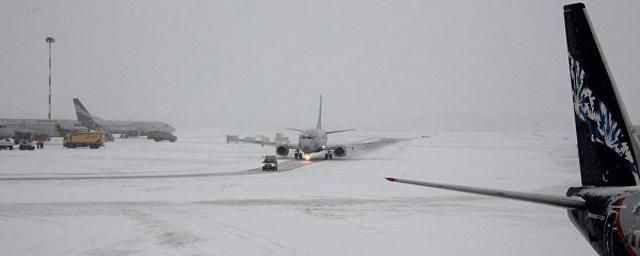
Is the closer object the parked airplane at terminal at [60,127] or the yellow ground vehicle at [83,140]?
the yellow ground vehicle at [83,140]

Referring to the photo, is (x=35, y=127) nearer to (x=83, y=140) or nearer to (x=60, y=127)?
(x=60, y=127)

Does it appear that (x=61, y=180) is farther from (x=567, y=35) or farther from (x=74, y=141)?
(x=74, y=141)

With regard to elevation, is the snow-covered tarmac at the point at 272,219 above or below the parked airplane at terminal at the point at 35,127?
below

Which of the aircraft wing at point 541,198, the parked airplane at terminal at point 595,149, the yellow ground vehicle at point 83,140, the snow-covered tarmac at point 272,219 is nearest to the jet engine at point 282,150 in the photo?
the snow-covered tarmac at point 272,219

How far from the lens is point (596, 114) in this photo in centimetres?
757

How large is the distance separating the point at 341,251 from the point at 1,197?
1785cm

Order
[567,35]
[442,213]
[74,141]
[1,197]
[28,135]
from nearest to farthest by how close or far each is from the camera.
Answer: [567,35]
[442,213]
[1,197]
[74,141]
[28,135]

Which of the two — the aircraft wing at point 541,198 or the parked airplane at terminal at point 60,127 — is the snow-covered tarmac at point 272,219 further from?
the parked airplane at terminal at point 60,127

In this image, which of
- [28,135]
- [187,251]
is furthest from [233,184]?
[28,135]

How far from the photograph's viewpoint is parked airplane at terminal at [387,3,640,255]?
265 inches

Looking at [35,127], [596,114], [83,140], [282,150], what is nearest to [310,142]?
[282,150]

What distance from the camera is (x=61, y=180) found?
29.2m

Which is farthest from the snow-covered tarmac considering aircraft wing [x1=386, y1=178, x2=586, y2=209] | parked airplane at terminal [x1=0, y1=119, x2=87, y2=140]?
parked airplane at terminal [x1=0, y1=119, x2=87, y2=140]

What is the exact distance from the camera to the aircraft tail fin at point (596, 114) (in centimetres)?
725
